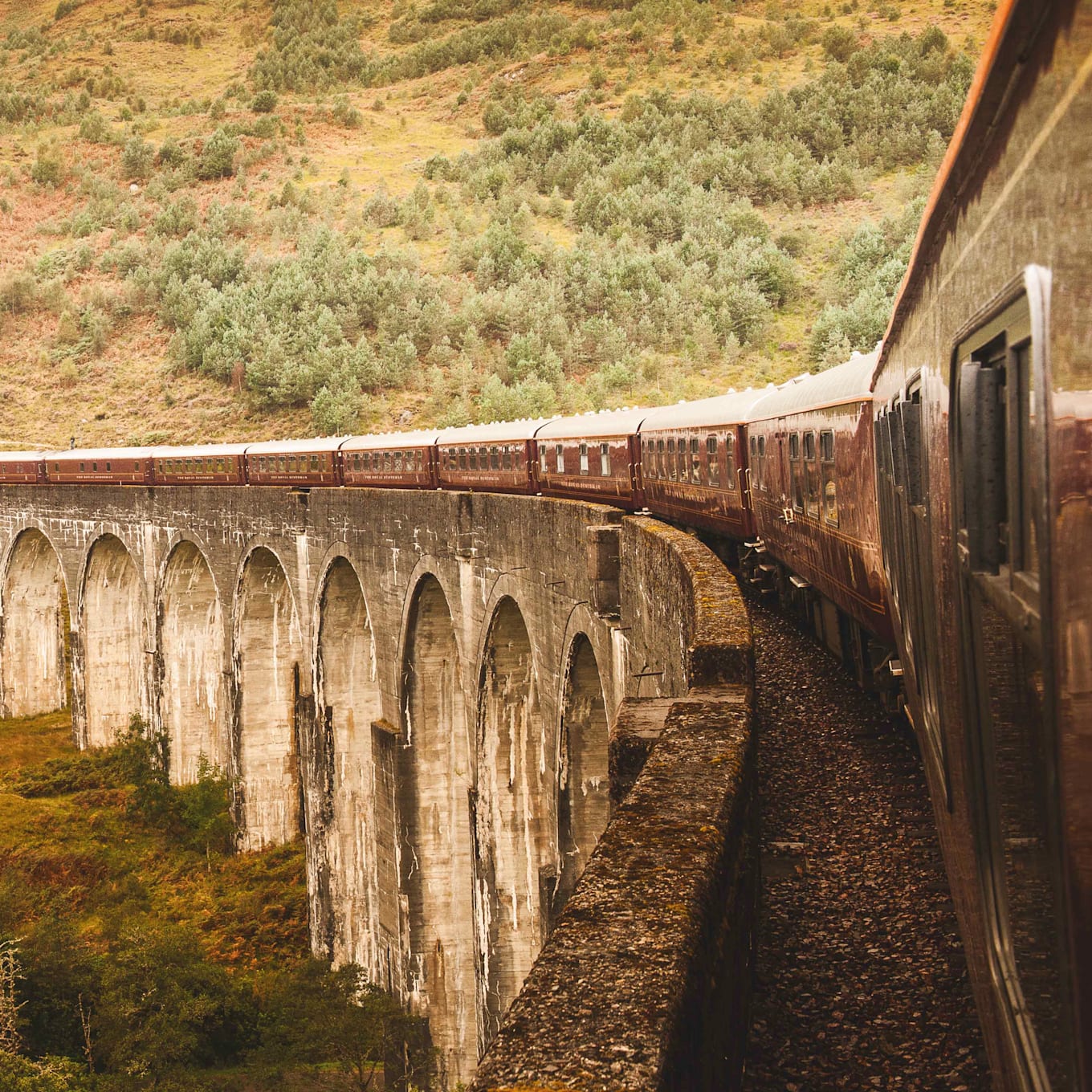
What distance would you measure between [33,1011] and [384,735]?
652 centimetres

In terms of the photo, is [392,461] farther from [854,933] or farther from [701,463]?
[854,933]

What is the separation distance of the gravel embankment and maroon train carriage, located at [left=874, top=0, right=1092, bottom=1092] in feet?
1.81

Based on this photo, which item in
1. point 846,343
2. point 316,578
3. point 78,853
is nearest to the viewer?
point 316,578

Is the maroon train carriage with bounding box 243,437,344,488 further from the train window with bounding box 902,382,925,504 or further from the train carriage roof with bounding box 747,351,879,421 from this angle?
the train window with bounding box 902,382,925,504

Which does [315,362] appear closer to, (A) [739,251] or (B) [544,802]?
(A) [739,251]

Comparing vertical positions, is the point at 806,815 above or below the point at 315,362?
below

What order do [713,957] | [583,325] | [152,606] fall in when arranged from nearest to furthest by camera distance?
[713,957]
[152,606]
[583,325]

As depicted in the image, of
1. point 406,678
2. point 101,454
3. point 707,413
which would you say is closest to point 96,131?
point 101,454

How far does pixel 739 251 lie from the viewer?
49406 mm

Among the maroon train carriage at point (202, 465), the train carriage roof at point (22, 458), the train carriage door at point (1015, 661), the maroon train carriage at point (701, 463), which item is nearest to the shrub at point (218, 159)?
the train carriage roof at point (22, 458)

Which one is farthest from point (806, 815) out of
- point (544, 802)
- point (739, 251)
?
point (739, 251)

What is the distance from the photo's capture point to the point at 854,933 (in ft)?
13.4

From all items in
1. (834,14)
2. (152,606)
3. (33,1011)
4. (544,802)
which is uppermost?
(834,14)

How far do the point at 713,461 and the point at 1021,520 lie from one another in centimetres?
1141
